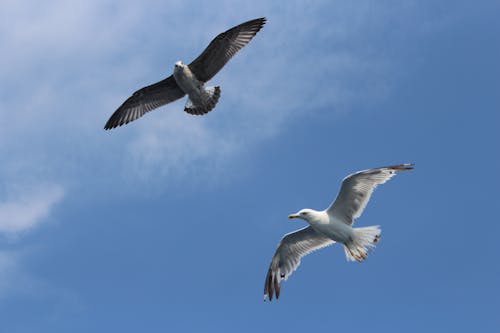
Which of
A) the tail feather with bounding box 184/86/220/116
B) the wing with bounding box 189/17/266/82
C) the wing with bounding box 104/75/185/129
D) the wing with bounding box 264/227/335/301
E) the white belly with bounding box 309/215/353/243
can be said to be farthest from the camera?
the wing with bounding box 104/75/185/129

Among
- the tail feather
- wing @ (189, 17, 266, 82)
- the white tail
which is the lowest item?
the white tail

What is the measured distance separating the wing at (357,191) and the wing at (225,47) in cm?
499

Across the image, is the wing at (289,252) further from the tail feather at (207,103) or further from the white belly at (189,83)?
the white belly at (189,83)

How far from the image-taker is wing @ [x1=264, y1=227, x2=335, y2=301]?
609 inches

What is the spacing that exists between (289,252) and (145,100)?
5973mm

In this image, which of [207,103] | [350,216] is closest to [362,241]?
[350,216]

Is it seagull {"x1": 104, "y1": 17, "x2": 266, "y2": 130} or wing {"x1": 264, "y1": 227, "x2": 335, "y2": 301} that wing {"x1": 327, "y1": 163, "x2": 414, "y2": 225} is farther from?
seagull {"x1": 104, "y1": 17, "x2": 266, "y2": 130}

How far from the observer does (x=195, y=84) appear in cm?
1722

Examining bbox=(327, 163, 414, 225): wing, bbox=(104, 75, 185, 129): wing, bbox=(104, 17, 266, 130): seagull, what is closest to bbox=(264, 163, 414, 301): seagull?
bbox=(327, 163, 414, 225): wing

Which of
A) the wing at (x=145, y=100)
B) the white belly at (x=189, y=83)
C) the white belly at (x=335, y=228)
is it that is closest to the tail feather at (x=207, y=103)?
the white belly at (x=189, y=83)

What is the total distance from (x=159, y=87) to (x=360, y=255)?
7138 millimetres

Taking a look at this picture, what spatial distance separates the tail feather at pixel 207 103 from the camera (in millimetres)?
17719

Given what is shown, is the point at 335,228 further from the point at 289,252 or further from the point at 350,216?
the point at 289,252

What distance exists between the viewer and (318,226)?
14.4 m
